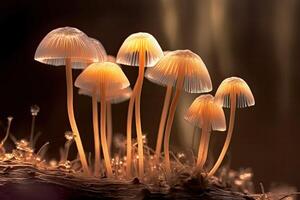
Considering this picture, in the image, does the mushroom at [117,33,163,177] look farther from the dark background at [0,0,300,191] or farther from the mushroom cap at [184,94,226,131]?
the dark background at [0,0,300,191]

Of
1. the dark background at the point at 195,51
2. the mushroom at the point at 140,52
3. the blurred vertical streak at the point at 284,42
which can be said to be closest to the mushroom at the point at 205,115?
the mushroom at the point at 140,52

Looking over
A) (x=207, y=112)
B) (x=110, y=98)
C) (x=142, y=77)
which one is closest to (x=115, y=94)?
(x=110, y=98)

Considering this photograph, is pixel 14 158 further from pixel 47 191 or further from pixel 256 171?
pixel 256 171

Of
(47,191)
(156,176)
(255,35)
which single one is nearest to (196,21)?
(255,35)

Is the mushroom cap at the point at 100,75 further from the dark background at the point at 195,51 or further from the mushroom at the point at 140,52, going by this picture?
the dark background at the point at 195,51

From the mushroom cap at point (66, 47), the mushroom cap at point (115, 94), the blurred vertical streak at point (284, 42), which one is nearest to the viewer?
the mushroom cap at point (66, 47)

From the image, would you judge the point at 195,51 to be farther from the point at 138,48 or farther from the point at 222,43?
the point at 138,48

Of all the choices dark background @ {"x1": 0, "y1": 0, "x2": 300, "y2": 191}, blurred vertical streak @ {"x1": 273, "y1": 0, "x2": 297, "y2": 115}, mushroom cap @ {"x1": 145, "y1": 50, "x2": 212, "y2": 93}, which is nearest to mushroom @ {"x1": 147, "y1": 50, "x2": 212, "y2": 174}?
mushroom cap @ {"x1": 145, "y1": 50, "x2": 212, "y2": 93}
